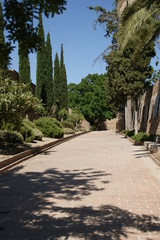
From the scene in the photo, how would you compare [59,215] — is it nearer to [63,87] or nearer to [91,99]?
[63,87]

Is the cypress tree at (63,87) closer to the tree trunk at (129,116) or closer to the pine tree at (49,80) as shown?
the pine tree at (49,80)

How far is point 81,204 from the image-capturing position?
615 centimetres

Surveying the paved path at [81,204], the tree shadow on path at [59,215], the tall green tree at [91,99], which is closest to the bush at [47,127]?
the paved path at [81,204]

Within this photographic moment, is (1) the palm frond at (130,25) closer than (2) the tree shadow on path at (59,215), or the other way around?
(2) the tree shadow on path at (59,215)

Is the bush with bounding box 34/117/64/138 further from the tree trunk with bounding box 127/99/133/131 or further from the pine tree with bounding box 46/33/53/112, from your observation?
the pine tree with bounding box 46/33/53/112

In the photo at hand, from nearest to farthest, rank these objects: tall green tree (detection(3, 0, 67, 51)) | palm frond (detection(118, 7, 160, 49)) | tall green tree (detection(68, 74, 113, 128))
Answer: tall green tree (detection(3, 0, 67, 51)) → palm frond (detection(118, 7, 160, 49)) → tall green tree (detection(68, 74, 113, 128))

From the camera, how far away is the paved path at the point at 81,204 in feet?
15.0

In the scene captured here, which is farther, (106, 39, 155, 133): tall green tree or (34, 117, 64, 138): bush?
(34, 117, 64, 138): bush

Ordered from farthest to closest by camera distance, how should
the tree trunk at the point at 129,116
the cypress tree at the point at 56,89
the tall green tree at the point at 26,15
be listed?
the cypress tree at the point at 56,89 → the tree trunk at the point at 129,116 → the tall green tree at the point at 26,15

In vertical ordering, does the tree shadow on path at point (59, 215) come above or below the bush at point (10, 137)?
below

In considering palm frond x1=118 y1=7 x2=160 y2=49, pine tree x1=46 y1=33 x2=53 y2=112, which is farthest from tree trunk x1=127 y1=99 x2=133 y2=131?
palm frond x1=118 y1=7 x2=160 y2=49

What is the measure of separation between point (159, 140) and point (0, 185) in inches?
545

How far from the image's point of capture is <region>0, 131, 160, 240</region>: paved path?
457 centimetres

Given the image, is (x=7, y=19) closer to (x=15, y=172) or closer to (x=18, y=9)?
(x=18, y=9)
